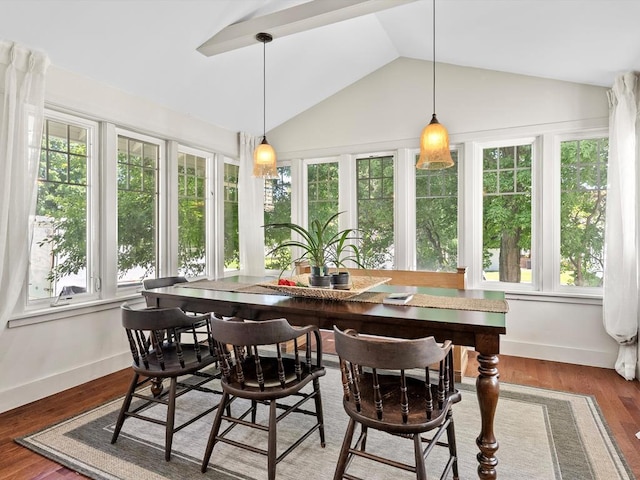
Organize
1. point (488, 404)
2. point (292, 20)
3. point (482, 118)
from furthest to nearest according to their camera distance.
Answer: point (482, 118)
point (292, 20)
point (488, 404)

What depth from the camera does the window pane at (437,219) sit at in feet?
13.7

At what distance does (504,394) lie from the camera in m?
→ 2.91

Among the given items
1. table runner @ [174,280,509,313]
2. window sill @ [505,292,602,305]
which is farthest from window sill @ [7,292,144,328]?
window sill @ [505,292,602,305]

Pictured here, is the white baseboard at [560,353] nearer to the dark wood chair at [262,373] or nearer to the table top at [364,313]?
the table top at [364,313]

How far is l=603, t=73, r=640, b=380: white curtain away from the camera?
3.12 metres

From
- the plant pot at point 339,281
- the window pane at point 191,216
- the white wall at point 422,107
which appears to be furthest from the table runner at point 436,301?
the white wall at point 422,107

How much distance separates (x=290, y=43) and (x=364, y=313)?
2.73m

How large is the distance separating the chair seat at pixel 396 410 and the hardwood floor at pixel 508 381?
1245mm

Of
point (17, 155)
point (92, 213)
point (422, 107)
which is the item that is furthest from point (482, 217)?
point (17, 155)

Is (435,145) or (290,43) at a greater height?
(290,43)

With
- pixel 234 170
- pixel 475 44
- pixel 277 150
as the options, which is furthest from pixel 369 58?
pixel 234 170

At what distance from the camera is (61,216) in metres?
3.05

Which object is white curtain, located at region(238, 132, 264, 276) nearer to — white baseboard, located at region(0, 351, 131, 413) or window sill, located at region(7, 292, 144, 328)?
window sill, located at region(7, 292, 144, 328)

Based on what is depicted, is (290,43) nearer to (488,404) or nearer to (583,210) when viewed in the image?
(583,210)
